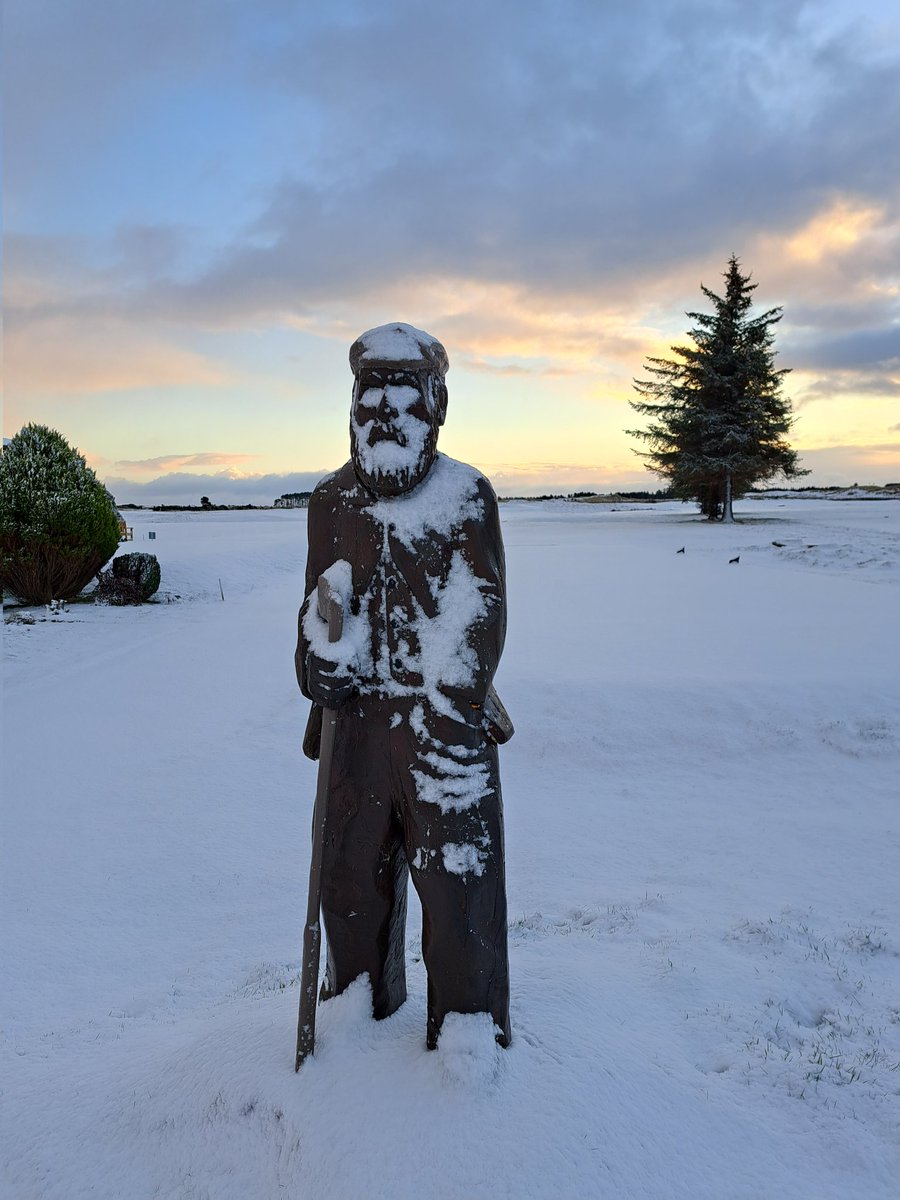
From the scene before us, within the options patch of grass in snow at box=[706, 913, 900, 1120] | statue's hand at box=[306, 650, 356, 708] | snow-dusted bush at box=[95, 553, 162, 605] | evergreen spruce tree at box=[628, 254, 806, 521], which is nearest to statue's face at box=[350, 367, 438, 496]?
statue's hand at box=[306, 650, 356, 708]

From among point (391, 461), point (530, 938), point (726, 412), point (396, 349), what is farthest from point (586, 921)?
point (726, 412)

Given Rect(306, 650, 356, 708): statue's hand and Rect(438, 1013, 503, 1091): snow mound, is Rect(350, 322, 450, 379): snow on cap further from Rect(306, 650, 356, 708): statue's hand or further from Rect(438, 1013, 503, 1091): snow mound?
Rect(438, 1013, 503, 1091): snow mound

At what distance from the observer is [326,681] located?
8.45 feet

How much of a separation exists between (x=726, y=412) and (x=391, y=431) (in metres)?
30.4

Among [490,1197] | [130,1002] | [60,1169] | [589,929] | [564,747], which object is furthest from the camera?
[564,747]

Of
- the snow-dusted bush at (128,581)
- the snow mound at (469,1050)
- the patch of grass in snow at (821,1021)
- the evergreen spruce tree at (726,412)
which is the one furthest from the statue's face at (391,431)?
the evergreen spruce tree at (726,412)

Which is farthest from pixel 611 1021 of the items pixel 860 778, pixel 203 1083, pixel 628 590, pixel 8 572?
pixel 8 572

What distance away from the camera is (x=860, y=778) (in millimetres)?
6344

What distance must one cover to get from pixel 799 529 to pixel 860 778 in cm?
2078

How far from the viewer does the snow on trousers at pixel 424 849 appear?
8.50ft

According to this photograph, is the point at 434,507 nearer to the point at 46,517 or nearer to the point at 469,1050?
the point at 469,1050

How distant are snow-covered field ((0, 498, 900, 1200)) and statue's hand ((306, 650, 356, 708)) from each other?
1126 millimetres

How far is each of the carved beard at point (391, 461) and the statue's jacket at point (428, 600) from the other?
0.06 meters

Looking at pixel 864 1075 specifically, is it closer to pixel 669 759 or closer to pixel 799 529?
pixel 669 759
